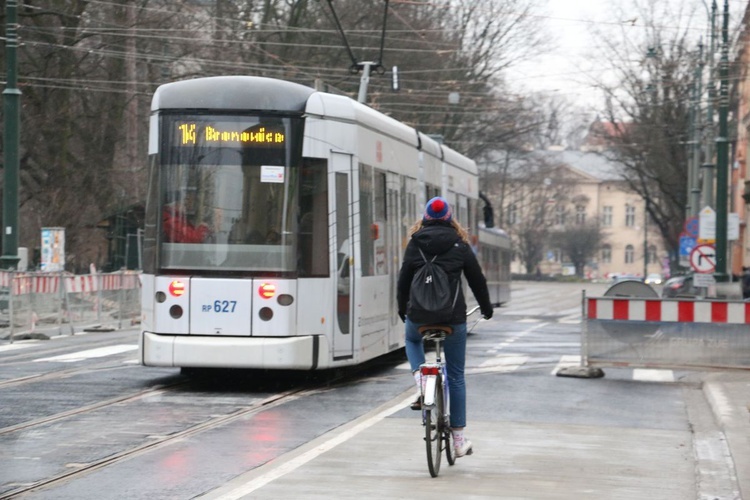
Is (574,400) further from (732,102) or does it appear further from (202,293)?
(732,102)

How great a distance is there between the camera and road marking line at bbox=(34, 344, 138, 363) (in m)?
18.3

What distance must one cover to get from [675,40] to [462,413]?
47716 mm

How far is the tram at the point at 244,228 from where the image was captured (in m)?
13.8

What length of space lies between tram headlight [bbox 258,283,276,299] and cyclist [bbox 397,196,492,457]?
4.63 m

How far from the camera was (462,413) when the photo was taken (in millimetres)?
9227

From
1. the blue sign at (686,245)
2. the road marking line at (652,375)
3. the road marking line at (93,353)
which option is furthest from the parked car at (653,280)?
the road marking line at (652,375)

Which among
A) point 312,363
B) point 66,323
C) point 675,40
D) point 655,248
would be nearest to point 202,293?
point 312,363

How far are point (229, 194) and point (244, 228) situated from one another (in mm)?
363

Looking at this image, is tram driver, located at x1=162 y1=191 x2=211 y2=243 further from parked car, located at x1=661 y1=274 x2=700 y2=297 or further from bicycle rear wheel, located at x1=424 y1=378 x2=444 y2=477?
parked car, located at x1=661 y1=274 x2=700 y2=297

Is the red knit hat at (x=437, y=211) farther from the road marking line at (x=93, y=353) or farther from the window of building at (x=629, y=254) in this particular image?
the window of building at (x=629, y=254)

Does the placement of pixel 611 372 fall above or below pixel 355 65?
below

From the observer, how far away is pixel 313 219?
555 inches

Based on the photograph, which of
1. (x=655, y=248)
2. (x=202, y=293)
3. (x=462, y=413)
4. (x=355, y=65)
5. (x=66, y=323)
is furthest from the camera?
(x=655, y=248)

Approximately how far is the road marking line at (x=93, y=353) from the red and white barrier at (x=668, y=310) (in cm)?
651
